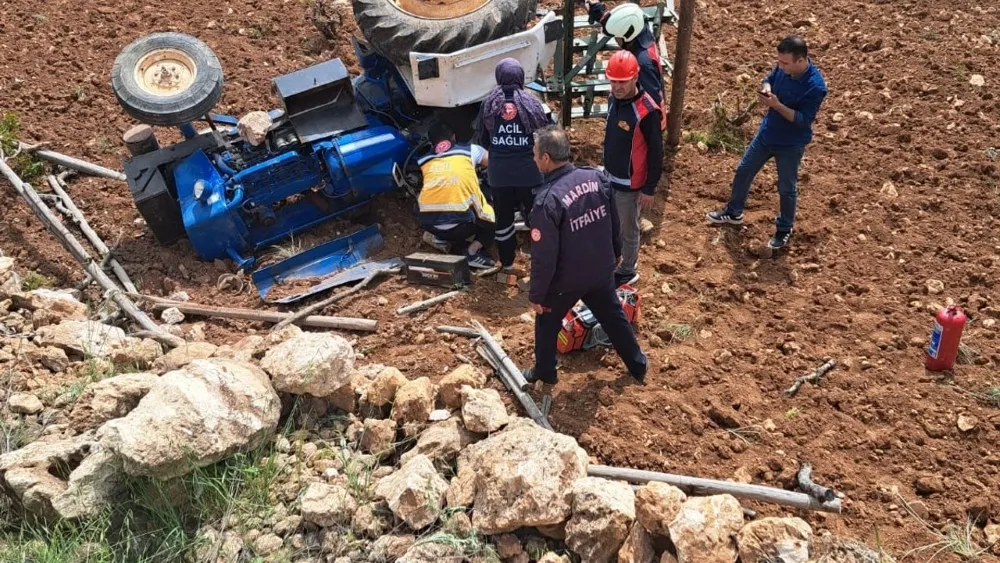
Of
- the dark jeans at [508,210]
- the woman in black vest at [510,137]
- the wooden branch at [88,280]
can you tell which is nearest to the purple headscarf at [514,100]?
the woman in black vest at [510,137]

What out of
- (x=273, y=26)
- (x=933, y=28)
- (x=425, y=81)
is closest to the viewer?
(x=425, y=81)

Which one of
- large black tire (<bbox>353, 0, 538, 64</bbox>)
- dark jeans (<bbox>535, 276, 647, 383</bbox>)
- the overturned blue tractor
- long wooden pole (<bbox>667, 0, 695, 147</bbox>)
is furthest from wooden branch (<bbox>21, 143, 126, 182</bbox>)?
long wooden pole (<bbox>667, 0, 695, 147</bbox>)

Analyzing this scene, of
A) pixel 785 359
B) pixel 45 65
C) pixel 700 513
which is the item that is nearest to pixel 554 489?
pixel 700 513

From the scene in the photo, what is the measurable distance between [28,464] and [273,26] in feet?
22.1

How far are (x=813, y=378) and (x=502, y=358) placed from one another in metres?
1.99

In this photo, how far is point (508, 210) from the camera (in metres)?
6.46

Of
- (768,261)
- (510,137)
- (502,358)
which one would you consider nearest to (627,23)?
(510,137)

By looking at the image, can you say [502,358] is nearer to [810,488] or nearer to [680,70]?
[810,488]

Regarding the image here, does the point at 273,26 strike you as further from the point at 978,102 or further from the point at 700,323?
the point at 978,102

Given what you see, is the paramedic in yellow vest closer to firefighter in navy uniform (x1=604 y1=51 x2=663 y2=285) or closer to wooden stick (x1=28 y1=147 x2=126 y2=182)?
firefighter in navy uniform (x1=604 y1=51 x2=663 y2=285)

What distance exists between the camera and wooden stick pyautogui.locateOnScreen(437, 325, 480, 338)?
230 inches

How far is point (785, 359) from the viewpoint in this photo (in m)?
5.40

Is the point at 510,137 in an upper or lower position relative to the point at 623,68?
lower

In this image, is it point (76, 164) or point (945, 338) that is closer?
point (945, 338)
